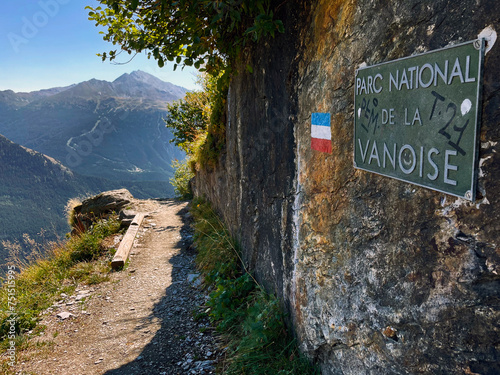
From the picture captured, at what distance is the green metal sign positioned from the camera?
4.46ft

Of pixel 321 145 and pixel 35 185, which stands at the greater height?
pixel 321 145

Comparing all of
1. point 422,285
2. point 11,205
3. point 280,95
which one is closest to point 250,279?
point 280,95

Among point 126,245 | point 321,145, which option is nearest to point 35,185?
point 126,245

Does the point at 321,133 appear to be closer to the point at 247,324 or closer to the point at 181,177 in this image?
the point at 247,324

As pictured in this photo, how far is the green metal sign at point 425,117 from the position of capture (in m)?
1.36

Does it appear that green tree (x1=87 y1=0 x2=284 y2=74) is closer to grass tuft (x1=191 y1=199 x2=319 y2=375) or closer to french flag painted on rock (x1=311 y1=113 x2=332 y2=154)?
french flag painted on rock (x1=311 y1=113 x2=332 y2=154)

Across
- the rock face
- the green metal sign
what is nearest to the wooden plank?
the rock face

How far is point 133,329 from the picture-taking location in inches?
184

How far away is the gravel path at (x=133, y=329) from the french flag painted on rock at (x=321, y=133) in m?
2.51

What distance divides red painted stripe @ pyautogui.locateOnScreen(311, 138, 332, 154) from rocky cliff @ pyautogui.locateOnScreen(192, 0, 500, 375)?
45 millimetres

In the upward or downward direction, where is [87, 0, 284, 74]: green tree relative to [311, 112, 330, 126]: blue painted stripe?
upward

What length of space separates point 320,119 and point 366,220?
35.4 inches

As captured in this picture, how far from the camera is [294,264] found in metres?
3.08

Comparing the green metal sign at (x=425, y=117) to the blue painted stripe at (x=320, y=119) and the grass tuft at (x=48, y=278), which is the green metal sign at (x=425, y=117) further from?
the grass tuft at (x=48, y=278)
